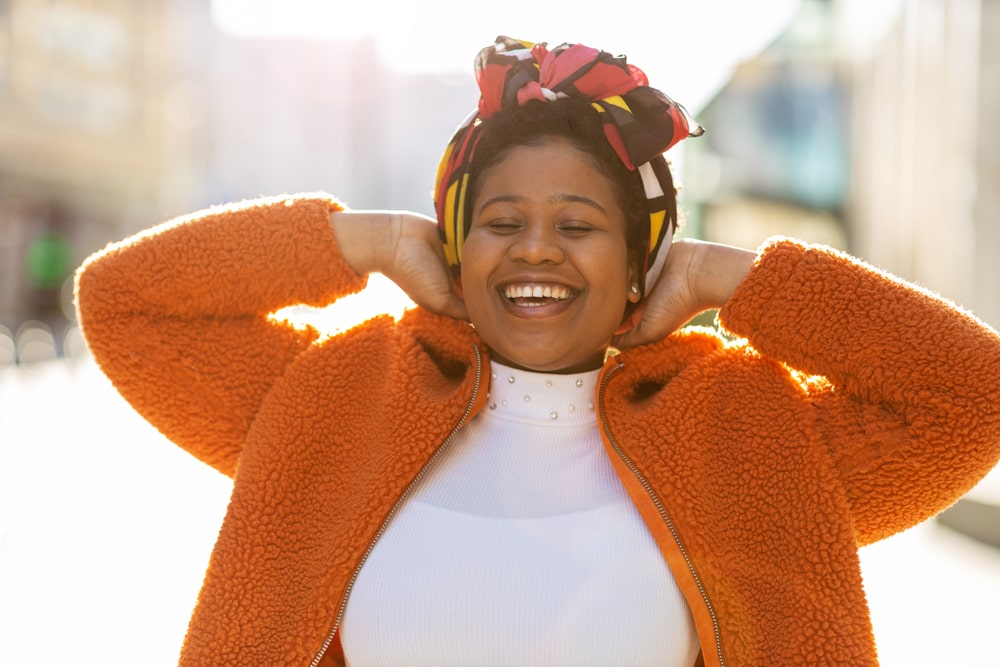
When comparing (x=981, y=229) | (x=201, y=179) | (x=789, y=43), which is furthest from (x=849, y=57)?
(x=201, y=179)

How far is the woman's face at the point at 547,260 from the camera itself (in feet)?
6.85

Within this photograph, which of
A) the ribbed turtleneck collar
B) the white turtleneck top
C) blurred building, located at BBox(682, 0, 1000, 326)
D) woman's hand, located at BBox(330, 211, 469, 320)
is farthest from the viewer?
blurred building, located at BBox(682, 0, 1000, 326)

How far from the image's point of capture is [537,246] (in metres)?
2.05

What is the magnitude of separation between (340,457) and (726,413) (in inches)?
30.2

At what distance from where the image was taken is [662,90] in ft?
7.11

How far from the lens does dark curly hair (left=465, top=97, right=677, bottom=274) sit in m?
2.14

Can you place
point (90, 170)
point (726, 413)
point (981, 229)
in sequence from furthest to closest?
1. point (90, 170)
2. point (981, 229)
3. point (726, 413)

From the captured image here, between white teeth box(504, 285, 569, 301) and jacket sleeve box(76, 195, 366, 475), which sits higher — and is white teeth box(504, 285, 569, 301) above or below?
above

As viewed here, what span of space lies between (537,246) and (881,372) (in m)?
0.70

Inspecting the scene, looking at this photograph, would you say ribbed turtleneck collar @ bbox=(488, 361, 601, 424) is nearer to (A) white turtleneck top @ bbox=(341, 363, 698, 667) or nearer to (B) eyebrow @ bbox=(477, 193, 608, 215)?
(A) white turtleneck top @ bbox=(341, 363, 698, 667)

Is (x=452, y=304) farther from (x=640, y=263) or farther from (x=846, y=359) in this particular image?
(x=846, y=359)

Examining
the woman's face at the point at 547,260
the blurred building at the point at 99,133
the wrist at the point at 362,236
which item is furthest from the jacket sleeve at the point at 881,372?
the blurred building at the point at 99,133

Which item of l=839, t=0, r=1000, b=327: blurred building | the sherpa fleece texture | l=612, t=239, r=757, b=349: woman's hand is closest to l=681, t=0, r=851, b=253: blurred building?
l=839, t=0, r=1000, b=327: blurred building

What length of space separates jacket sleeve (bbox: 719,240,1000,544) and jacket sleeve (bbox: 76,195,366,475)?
923 millimetres
